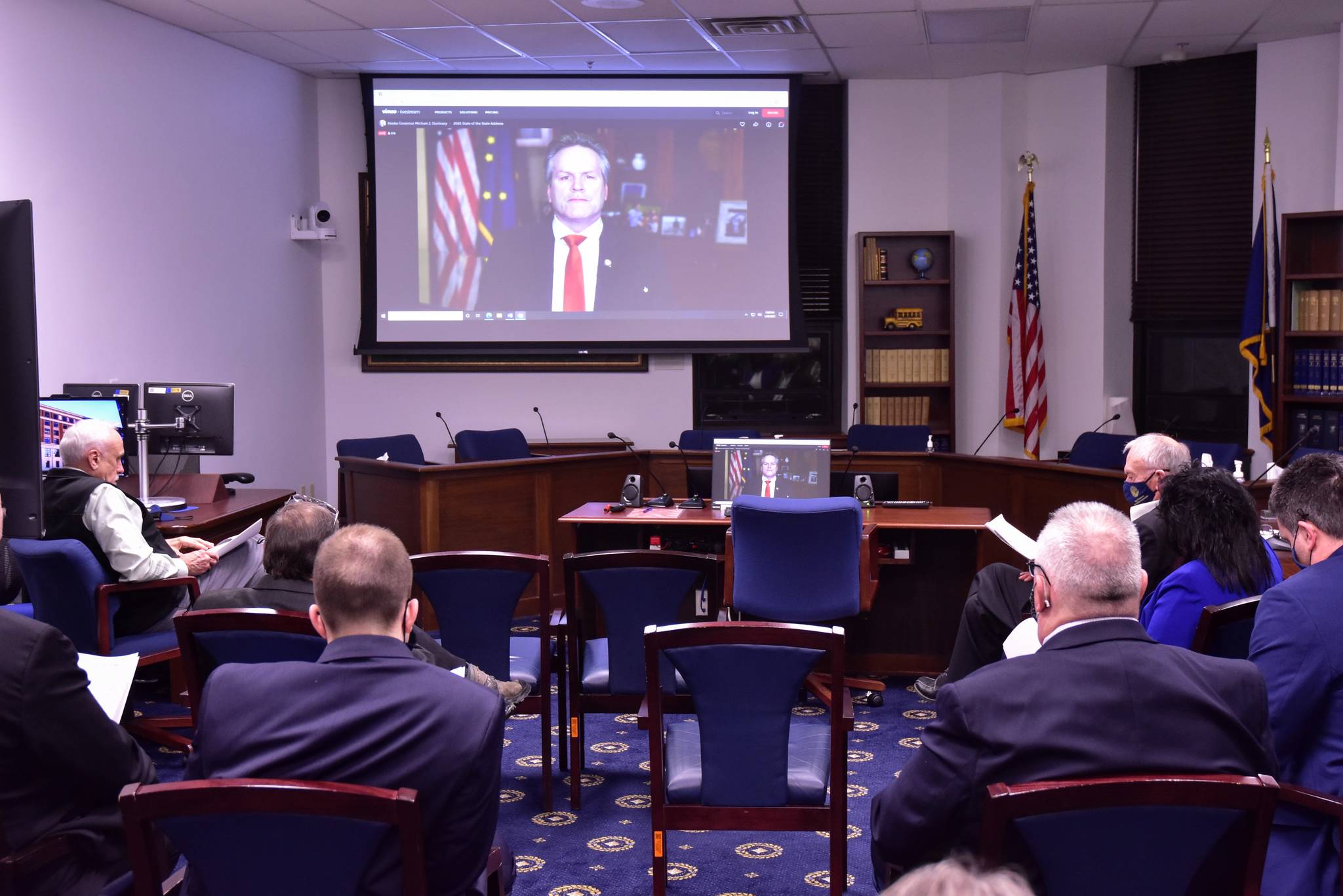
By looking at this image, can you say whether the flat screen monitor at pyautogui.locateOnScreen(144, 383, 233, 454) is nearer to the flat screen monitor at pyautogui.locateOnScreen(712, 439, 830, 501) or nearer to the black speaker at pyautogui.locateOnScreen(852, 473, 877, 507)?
the flat screen monitor at pyautogui.locateOnScreen(712, 439, 830, 501)

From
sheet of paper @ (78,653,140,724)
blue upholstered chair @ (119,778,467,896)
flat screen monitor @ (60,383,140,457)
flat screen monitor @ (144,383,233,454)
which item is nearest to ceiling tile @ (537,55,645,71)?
flat screen monitor @ (144,383,233,454)

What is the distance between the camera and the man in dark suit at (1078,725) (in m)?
1.81

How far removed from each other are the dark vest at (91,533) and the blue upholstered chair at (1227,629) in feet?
11.0

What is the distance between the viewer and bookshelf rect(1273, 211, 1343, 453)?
21.8 ft

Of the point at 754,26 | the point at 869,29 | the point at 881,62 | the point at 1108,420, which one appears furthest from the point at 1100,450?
the point at 754,26

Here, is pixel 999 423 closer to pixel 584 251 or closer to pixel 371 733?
pixel 584 251

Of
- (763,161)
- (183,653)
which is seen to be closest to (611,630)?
(183,653)

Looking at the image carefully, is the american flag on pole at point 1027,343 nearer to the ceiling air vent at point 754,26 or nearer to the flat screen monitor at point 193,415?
the ceiling air vent at point 754,26

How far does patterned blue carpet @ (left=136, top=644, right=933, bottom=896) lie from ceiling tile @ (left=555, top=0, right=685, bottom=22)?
3.87 meters

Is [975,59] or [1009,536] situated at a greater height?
[975,59]

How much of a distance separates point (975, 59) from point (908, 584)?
3796 mm

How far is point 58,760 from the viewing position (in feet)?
6.63

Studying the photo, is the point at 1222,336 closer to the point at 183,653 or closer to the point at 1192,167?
the point at 1192,167

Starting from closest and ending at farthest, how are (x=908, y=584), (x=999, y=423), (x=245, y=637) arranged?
(x=245, y=637)
(x=908, y=584)
(x=999, y=423)
